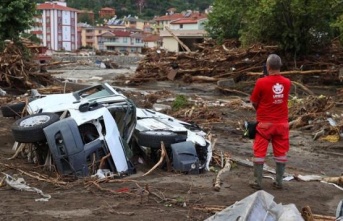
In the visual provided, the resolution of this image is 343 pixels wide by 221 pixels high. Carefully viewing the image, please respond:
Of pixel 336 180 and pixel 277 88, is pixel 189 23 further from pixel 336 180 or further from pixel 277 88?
pixel 277 88

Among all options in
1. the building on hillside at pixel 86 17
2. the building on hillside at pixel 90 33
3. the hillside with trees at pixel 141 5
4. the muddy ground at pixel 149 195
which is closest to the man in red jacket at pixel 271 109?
the muddy ground at pixel 149 195

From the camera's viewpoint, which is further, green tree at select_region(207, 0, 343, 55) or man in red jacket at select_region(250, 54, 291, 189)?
green tree at select_region(207, 0, 343, 55)

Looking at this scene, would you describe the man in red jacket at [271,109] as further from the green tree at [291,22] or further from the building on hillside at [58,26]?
the building on hillside at [58,26]

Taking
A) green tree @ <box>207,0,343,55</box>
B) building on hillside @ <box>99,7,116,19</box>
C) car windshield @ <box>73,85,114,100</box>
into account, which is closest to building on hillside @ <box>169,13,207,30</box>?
building on hillside @ <box>99,7,116,19</box>

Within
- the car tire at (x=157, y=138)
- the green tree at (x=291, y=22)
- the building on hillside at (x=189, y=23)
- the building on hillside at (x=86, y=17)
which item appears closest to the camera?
the car tire at (x=157, y=138)

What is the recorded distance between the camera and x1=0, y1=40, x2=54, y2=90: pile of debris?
21453 mm

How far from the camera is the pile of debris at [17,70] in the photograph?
21.5 meters

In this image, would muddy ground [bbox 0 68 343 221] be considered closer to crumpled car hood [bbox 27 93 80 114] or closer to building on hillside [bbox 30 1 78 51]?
crumpled car hood [bbox 27 93 80 114]

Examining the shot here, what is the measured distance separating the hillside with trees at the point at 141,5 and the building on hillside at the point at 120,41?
3749 cm

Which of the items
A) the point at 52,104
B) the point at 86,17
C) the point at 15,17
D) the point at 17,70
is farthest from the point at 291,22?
the point at 86,17

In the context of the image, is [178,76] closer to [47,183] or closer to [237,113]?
[237,113]

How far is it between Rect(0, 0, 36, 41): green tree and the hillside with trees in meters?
140

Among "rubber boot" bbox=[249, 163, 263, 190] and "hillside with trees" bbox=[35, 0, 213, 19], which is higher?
"hillside with trees" bbox=[35, 0, 213, 19]

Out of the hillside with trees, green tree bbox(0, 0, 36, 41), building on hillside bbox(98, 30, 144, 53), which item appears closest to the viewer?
green tree bbox(0, 0, 36, 41)
